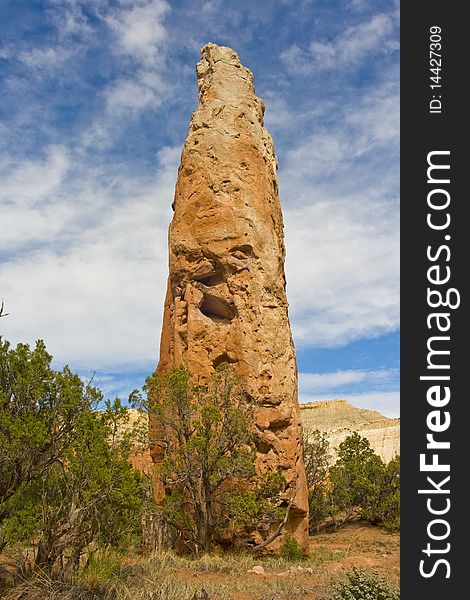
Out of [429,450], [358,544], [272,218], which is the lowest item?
[358,544]

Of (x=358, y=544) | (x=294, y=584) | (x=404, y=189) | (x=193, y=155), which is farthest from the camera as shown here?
(x=358, y=544)

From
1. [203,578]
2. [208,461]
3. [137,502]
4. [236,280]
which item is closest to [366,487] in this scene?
[208,461]

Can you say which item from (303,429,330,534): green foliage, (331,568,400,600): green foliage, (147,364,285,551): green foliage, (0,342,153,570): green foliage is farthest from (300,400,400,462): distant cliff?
(0,342,153,570): green foliage

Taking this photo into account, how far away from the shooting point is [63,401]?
8.95 meters


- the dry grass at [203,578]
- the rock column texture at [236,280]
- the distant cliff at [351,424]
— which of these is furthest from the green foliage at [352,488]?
the distant cliff at [351,424]

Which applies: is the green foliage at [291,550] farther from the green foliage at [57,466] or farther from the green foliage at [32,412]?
the green foliage at [32,412]

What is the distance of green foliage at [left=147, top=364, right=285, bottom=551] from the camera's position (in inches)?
495

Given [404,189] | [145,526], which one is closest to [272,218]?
[145,526]

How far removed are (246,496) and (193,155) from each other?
31.4 feet

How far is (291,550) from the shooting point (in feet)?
43.0

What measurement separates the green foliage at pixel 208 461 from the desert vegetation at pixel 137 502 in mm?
32

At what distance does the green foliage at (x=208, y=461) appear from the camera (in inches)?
495

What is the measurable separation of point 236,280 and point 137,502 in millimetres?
7437

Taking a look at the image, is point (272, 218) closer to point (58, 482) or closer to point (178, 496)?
point (178, 496)
